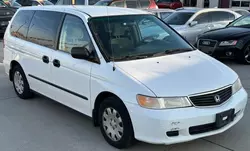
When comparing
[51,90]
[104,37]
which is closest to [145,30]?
[104,37]

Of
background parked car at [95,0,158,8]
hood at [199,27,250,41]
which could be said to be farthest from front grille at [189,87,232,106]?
background parked car at [95,0,158,8]

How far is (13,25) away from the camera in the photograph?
614 cm

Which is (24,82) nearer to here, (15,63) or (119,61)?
(15,63)

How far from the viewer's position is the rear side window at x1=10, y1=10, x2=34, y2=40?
18.8 feet

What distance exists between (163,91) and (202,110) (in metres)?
0.46

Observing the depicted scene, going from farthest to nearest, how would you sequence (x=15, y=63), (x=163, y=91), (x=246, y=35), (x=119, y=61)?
(x=246, y=35), (x=15, y=63), (x=119, y=61), (x=163, y=91)

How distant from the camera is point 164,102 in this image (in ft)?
11.6

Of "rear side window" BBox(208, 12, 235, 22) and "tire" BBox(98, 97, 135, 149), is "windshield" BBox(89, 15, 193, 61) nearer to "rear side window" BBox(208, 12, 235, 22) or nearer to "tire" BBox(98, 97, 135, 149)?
"tire" BBox(98, 97, 135, 149)

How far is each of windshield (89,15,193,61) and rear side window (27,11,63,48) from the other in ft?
2.57

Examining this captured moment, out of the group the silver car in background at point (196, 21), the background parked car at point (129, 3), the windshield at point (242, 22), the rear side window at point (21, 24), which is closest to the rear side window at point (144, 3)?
the background parked car at point (129, 3)

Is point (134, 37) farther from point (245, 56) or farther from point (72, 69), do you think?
point (245, 56)

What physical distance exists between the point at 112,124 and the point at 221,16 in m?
8.85

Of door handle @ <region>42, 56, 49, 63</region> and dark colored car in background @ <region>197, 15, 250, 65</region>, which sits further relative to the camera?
dark colored car in background @ <region>197, 15, 250, 65</region>

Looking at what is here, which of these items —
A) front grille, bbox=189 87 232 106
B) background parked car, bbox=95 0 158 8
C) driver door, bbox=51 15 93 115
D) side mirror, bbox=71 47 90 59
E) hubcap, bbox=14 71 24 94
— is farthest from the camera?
background parked car, bbox=95 0 158 8
